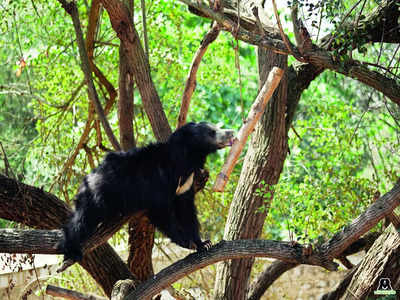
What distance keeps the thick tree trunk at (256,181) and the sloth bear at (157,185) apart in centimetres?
68

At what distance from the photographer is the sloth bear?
306 centimetres

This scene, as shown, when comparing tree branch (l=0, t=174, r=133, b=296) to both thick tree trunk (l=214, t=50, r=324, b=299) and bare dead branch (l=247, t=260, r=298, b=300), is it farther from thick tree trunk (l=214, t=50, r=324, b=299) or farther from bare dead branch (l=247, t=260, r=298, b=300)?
bare dead branch (l=247, t=260, r=298, b=300)

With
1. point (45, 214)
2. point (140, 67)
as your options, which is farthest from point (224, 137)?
point (45, 214)

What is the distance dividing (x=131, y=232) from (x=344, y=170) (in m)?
1.94

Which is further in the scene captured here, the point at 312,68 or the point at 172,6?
the point at 172,6

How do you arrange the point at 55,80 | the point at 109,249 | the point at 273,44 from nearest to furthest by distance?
the point at 273,44
the point at 109,249
the point at 55,80

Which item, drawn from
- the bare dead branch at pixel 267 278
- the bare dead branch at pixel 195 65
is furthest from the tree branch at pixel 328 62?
the bare dead branch at pixel 267 278

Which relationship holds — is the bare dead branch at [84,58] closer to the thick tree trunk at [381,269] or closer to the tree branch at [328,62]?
the tree branch at [328,62]

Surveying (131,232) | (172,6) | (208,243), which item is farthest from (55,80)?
(208,243)

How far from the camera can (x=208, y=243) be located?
306 centimetres

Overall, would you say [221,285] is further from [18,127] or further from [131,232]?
[18,127]

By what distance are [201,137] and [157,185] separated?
39 cm

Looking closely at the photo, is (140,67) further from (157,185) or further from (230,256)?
(230,256)

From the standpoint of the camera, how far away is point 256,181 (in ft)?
12.9
